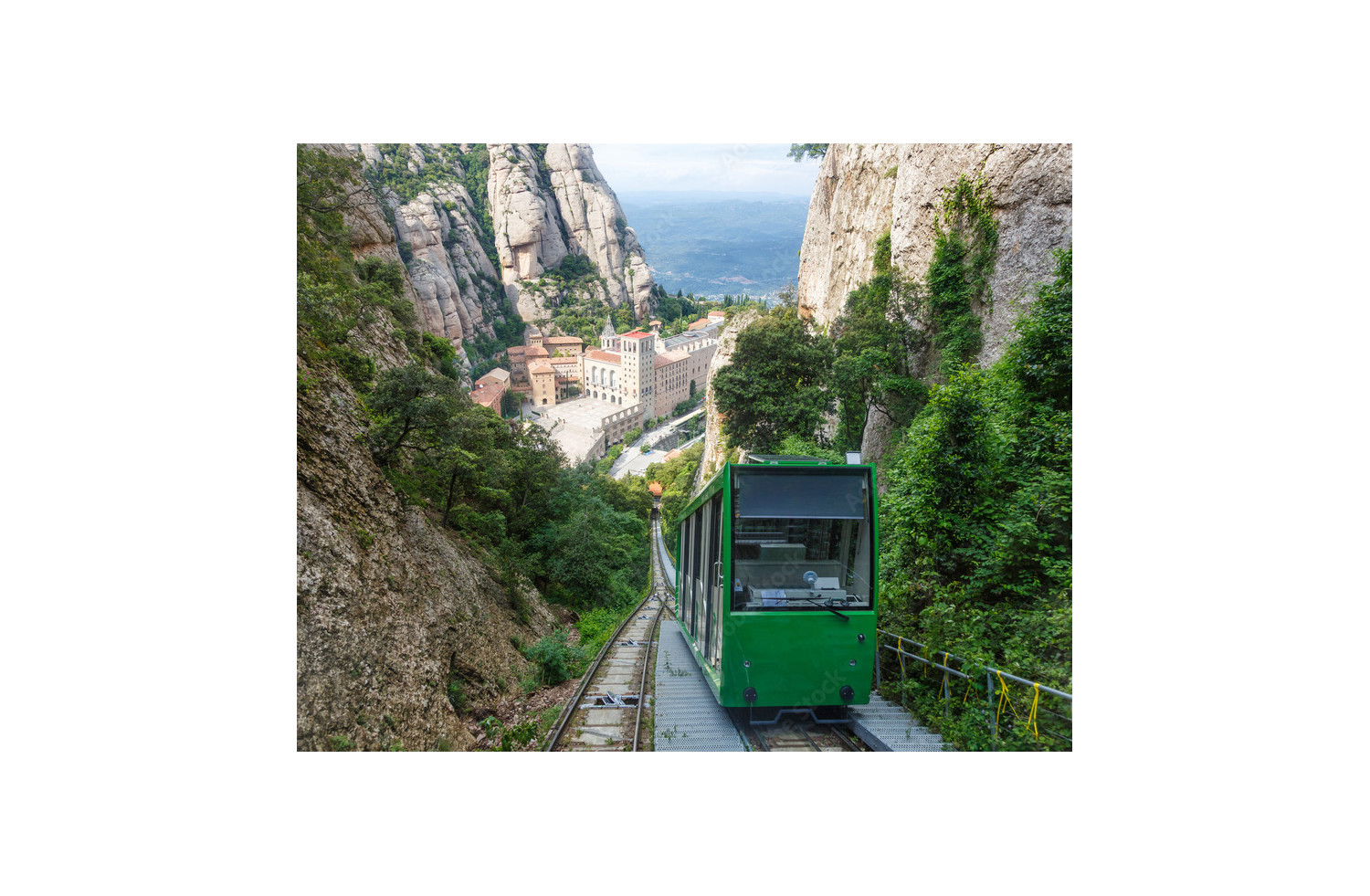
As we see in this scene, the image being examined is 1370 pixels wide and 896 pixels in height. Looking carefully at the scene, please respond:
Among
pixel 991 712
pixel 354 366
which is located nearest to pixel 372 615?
pixel 354 366

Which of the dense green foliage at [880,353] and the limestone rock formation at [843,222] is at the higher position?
the limestone rock formation at [843,222]

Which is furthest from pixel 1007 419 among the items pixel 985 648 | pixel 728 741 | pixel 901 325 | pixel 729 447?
pixel 729 447

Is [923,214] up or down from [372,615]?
up

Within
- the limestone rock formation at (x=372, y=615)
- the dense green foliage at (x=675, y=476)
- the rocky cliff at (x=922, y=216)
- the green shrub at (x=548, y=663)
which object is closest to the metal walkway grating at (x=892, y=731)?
the limestone rock formation at (x=372, y=615)

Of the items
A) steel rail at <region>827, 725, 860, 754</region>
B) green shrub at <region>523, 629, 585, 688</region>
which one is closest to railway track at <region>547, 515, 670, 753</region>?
green shrub at <region>523, 629, 585, 688</region>

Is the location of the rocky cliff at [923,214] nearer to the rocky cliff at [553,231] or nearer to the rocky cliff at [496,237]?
the rocky cliff at [496,237]

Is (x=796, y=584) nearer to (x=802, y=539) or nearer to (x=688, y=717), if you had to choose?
(x=802, y=539)
